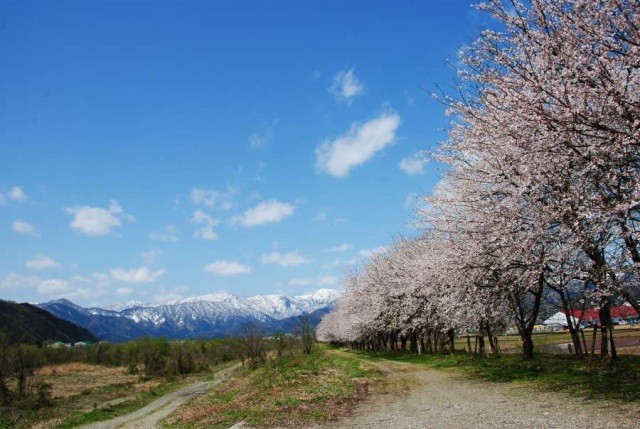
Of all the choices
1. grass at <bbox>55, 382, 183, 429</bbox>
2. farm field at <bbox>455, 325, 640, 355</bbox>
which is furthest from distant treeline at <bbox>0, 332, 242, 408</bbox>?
farm field at <bbox>455, 325, 640, 355</bbox>

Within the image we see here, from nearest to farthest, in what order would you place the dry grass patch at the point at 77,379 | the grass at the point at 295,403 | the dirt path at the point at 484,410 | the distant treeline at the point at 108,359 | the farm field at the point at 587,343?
1. the dirt path at the point at 484,410
2. the grass at the point at 295,403
3. the distant treeline at the point at 108,359
4. the farm field at the point at 587,343
5. the dry grass patch at the point at 77,379

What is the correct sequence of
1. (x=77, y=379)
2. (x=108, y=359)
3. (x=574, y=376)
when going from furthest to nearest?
(x=108, y=359) < (x=77, y=379) < (x=574, y=376)

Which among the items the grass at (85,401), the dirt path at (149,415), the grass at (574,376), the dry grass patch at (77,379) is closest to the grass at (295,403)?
the dirt path at (149,415)

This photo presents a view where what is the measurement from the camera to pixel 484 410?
14492mm

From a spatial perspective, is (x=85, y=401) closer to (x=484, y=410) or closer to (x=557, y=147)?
(x=484, y=410)

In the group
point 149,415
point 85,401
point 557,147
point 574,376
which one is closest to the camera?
point 557,147

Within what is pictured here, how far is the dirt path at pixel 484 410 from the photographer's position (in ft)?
A: 38.3

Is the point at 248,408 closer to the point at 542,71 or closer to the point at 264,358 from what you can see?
the point at 542,71

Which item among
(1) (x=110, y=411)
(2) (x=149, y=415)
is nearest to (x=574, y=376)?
(2) (x=149, y=415)

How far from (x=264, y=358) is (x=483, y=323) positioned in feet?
110

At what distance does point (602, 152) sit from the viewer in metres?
9.97

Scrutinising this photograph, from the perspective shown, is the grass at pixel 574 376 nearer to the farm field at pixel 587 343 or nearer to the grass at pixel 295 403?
the grass at pixel 295 403

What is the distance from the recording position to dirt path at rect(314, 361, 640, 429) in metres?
11.7

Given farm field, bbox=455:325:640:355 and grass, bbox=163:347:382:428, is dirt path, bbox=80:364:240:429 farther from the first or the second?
farm field, bbox=455:325:640:355
